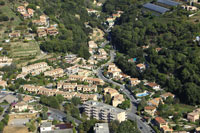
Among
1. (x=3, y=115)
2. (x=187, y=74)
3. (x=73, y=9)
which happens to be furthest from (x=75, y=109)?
(x=73, y=9)

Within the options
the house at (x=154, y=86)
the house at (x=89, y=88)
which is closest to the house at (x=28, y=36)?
the house at (x=89, y=88)

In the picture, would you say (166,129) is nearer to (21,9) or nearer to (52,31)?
(52,31)

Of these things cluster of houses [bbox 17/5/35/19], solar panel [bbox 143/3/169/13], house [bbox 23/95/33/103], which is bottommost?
house [bbox 23/95/33/103]

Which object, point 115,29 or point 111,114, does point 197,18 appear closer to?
point 115,29

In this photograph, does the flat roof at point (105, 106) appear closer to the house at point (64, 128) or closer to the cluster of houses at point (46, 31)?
the house at point (64, 128)

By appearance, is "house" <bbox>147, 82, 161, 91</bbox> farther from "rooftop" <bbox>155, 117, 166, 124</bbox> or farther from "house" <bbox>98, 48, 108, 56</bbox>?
"house" <bbox>98, 48, 108, 56</bbox>

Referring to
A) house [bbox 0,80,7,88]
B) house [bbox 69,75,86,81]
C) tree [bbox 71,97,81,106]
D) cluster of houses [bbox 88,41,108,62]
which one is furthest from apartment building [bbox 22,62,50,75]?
tree [bbox 71,97,81,106]
